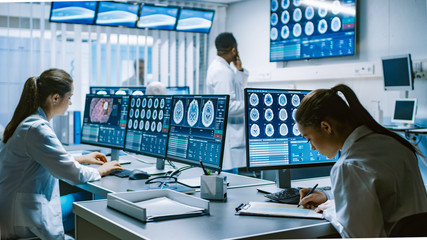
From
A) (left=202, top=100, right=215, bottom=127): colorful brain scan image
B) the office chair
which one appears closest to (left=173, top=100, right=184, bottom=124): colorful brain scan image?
(left=202, top=100, right=215, bottom=127): colorful brain scan image

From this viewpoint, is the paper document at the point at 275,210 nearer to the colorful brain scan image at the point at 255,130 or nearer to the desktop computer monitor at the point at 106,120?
the colorful brain scan image at the point at 255,130

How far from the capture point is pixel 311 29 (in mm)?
4836

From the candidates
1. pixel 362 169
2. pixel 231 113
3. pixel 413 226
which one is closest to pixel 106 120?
pixel 231 113

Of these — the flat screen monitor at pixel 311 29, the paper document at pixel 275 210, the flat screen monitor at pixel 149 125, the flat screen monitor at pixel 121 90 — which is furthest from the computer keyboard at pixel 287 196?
the flat screen monitor at pixel 311 29

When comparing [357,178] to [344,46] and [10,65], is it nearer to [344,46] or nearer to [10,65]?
[344,46]

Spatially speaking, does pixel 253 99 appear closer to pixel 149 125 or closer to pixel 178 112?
pixel 178 112

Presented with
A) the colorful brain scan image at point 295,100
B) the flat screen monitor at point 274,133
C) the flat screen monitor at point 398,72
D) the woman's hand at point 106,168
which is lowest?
the woman's hand at point 106,168

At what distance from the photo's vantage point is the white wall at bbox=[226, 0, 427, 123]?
399 cm

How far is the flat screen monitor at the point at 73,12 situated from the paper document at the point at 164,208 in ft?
11.3

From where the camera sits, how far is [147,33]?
5.44 meters

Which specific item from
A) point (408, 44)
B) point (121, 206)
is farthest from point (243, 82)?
point (121, 206)

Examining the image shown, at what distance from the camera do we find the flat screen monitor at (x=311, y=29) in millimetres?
4500

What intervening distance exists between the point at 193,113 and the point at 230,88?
163cm

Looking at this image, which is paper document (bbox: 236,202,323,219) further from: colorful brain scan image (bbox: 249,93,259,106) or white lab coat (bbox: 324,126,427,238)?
colorful brain scan image (bbox: 249,93,259,106)
